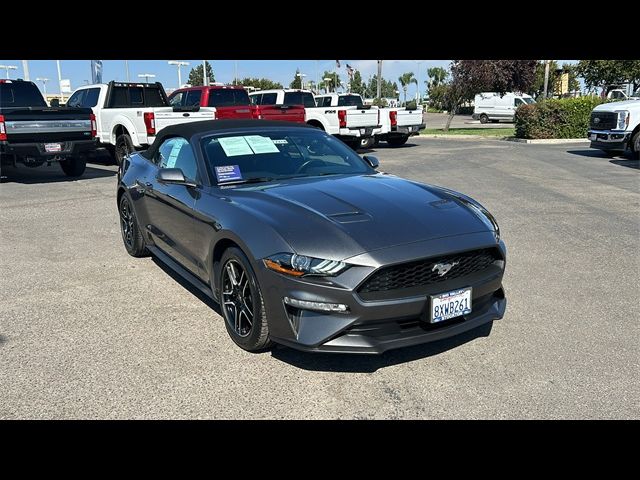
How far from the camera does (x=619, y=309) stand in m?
4.51

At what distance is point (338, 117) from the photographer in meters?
16.9

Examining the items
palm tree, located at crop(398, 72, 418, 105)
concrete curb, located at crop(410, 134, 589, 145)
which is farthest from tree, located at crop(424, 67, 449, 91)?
concrete curb, located at crop(410, 134, 589, 145)

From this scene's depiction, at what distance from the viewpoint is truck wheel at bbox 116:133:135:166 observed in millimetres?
13391

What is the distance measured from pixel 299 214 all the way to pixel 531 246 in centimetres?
385

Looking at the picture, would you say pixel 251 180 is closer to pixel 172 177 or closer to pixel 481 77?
pixel 172 177

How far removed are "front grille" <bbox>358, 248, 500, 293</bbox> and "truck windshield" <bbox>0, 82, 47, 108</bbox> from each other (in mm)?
12604

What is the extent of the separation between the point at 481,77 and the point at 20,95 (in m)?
22.7

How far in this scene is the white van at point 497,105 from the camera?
40469 mm

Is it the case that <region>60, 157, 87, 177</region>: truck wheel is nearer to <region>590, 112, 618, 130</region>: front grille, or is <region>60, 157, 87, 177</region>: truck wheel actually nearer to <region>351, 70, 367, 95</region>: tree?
<region>590, 112, 618, 130</region>: front grille

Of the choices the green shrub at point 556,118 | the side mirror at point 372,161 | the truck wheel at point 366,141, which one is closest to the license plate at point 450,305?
the side mirror at point 372,161

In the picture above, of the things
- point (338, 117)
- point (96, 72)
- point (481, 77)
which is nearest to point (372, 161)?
point (338, 117)
